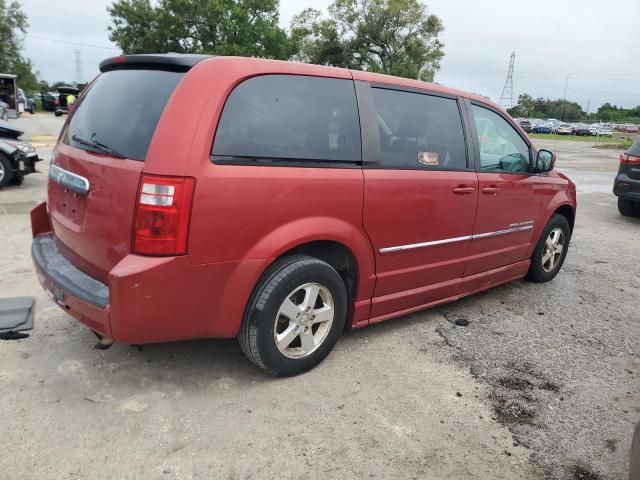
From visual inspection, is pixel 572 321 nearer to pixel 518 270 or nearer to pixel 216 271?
pixel 518 270

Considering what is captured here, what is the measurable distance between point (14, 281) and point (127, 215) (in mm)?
2561

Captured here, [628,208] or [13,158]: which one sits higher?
[13,158]

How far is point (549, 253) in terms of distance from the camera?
5.13m

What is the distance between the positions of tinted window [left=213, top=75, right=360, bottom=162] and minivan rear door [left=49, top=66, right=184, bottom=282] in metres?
0.36

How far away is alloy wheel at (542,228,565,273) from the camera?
16.7 ft

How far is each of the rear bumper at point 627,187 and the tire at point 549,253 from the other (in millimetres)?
4522

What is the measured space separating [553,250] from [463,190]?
196 centimetres

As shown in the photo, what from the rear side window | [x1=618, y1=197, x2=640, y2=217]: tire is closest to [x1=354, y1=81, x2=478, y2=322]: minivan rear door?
the rear side window

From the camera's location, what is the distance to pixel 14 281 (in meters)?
4.39

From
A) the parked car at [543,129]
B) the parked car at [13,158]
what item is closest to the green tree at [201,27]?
the parked car at [543,129]

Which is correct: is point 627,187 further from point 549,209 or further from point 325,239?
point 325,239

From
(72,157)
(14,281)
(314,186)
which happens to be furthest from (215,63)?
(14,281)

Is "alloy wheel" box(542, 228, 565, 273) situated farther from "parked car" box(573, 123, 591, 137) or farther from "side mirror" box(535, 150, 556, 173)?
"parked car" box(573, 123, 591, 137)

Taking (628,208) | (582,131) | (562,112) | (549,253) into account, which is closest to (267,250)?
(549,253)
